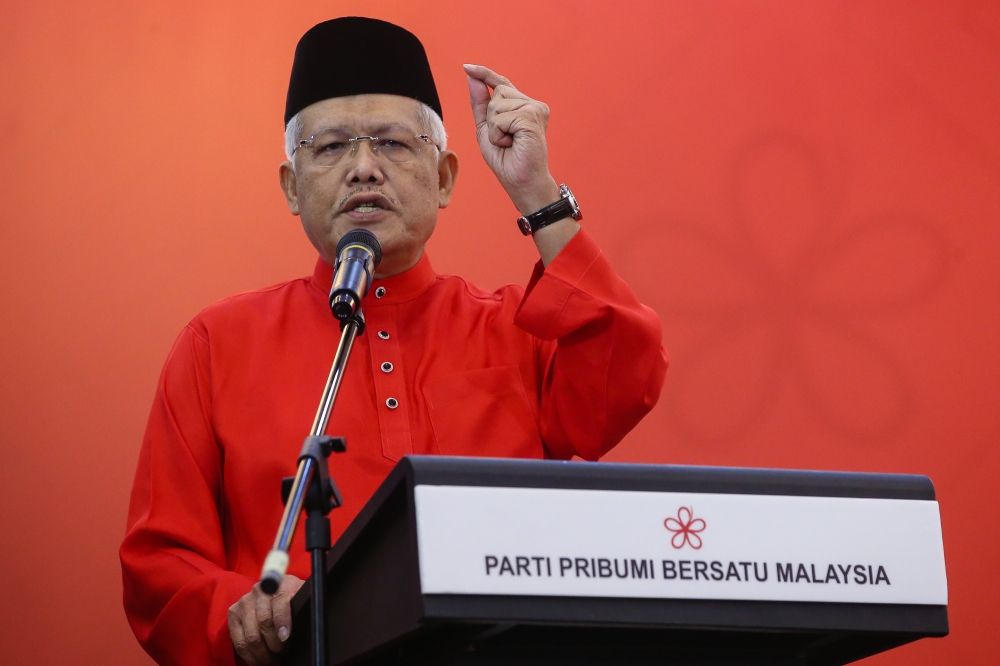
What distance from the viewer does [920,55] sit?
2.93 metres

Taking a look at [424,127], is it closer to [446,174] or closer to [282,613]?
[446,174]

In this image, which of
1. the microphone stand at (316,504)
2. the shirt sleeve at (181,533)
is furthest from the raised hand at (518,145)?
the microphone stand at (316,504)

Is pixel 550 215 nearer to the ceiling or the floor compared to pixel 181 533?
nearer to the ceiling

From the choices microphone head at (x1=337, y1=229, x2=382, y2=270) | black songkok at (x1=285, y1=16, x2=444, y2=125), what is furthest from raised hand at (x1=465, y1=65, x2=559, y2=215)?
microphone head at (x1=337, y1=229, x2=382, y2=270)

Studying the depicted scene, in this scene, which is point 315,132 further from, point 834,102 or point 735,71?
point 834,102

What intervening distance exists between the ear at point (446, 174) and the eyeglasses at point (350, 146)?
5.4 inches

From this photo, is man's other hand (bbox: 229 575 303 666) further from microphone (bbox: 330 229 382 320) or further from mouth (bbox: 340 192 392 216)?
mouth (bbox: 340 192 392 216)

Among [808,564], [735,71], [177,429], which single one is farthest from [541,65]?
[808,564]

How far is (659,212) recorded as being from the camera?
9.18 feet

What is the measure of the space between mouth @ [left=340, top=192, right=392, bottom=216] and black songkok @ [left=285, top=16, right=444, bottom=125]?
0.81 ft

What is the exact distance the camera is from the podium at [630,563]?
1.04m

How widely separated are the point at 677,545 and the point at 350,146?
1308 mm

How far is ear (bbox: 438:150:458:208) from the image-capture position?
7.64 ft


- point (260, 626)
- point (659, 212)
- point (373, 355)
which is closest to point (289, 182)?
point (373, 355)
